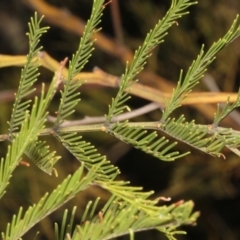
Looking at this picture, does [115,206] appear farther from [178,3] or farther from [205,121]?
[205,121]

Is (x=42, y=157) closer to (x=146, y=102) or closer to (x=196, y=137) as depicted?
(x=196, y=137)

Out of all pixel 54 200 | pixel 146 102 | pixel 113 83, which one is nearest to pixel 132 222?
pixel 54 200

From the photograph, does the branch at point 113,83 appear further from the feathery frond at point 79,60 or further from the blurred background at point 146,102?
the blurred background at point 146,102

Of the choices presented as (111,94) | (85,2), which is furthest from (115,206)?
(85,2)

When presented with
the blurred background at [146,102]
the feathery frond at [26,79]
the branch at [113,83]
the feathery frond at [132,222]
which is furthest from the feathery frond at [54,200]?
the blurred background at [146,102]

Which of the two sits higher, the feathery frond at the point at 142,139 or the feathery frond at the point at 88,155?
the feathery frond at the point at 142,139

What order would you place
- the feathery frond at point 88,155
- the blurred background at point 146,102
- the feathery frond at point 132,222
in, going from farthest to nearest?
the blurred background at point 146,102
the feathery frond at point 88,155
the feathery frond at point 132,222
